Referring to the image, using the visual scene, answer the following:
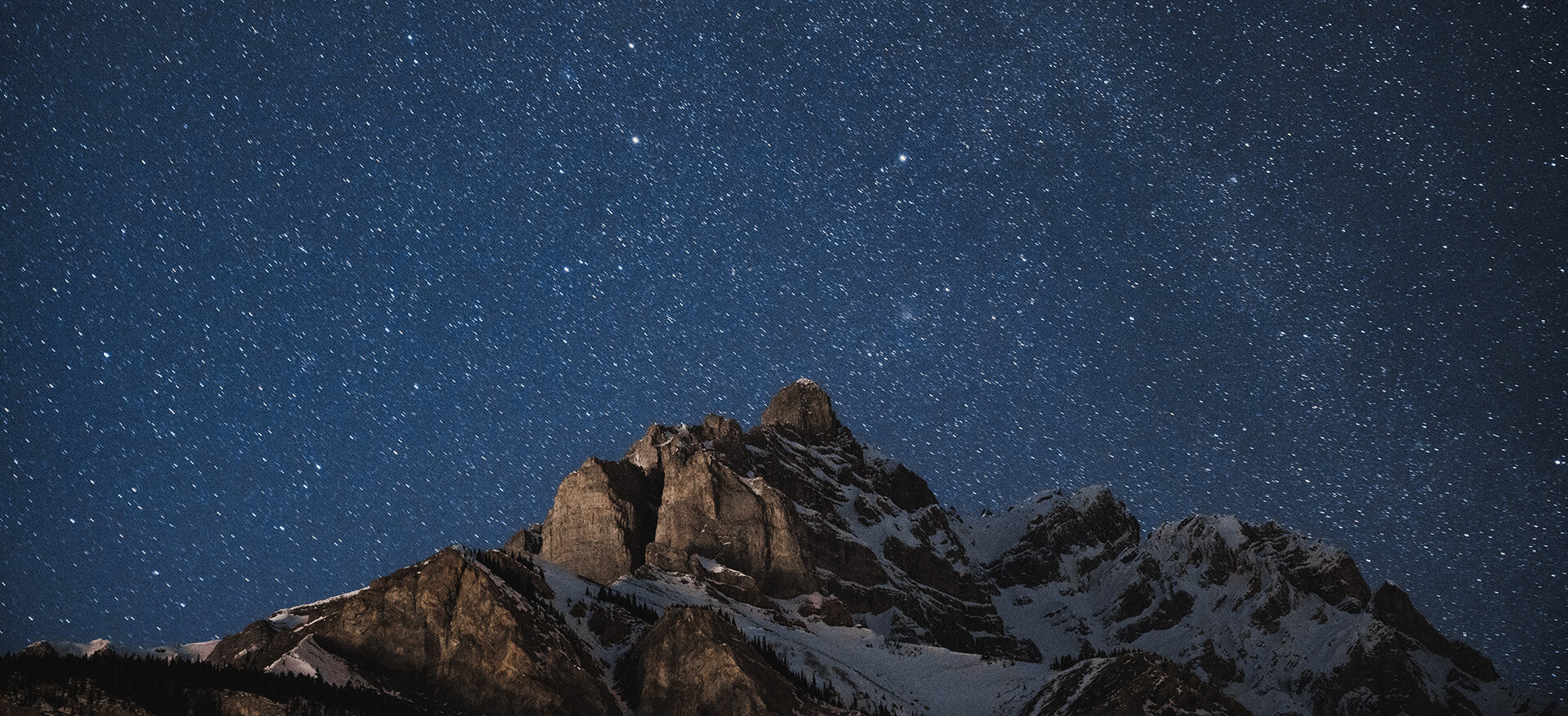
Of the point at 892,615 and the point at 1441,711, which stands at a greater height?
the point at 892,615

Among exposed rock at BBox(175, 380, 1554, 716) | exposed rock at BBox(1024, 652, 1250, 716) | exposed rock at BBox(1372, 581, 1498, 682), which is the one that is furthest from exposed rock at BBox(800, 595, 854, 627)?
exposed rock at BBox(1372, 581, 1498, 682)

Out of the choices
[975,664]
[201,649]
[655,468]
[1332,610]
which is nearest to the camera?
[201,649]

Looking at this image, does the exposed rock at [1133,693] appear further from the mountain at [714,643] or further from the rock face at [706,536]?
the rock face at [706,536]

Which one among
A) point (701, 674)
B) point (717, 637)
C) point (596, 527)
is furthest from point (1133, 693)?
point (596, 527)

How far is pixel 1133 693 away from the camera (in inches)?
4188

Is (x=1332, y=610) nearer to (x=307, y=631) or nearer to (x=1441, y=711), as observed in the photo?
(x=1441, y=711)

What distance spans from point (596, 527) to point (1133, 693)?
8033 cm

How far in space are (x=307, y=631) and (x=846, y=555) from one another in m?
102

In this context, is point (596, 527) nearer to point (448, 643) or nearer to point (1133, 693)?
point (448, 643)

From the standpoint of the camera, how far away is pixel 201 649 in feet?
354

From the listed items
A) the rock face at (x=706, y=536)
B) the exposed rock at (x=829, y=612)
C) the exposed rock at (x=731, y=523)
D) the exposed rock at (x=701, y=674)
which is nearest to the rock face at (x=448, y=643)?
the exposed rock at (x=701, y=674)

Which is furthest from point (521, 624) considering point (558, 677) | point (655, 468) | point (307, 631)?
point (655, 468)

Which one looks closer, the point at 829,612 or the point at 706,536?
the point at 829,612

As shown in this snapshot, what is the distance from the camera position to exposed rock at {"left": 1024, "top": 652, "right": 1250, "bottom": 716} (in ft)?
346
